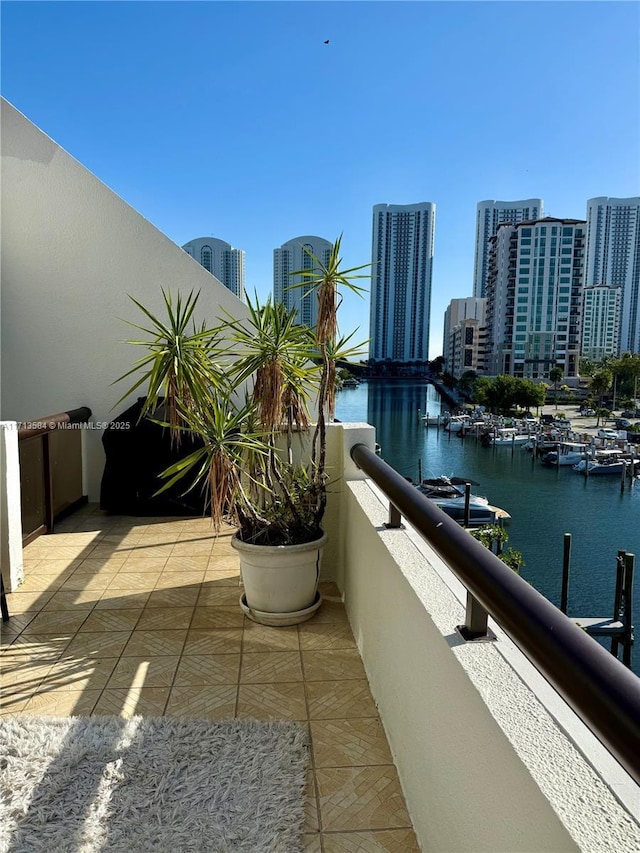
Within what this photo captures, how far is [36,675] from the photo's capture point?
229 cm

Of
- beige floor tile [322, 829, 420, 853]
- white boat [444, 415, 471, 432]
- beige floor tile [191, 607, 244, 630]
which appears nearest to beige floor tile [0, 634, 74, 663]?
beige floor tile [191, 607, 244, 630]

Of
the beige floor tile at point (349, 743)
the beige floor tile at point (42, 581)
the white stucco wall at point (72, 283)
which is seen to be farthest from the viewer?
the white stucco wall at point (72, 283)

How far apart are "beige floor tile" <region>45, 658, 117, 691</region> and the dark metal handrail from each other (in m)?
1.69

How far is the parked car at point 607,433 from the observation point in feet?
152

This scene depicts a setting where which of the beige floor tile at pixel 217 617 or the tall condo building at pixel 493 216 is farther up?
the tall condo building at pixel 493 216

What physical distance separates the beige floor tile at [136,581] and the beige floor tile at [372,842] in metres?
1.95

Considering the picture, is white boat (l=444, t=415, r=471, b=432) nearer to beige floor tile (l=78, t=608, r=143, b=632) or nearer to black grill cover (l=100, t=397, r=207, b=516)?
black grill cover (l=100, t=397, r=207, b=516)

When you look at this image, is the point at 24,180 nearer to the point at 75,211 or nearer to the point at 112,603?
the point at 75,211

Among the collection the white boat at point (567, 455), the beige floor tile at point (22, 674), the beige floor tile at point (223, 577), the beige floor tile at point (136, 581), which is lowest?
the white boat at point (567, 455)

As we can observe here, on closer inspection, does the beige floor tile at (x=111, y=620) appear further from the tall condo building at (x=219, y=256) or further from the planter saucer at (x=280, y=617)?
the tall condo building at (x=219, y=256)

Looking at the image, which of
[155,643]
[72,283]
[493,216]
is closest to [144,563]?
[155,643]

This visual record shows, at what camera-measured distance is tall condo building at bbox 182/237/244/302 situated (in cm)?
1196

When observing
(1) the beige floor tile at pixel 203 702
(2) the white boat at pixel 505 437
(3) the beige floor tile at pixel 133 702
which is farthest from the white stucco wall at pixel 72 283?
(2) the white boat at pixel 505 437

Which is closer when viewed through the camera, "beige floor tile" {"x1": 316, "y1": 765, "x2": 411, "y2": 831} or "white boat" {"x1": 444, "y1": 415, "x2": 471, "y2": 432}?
"beige floor tile" {"x1": 316, "y1": 765, "x2": 411, "y2": 831}
